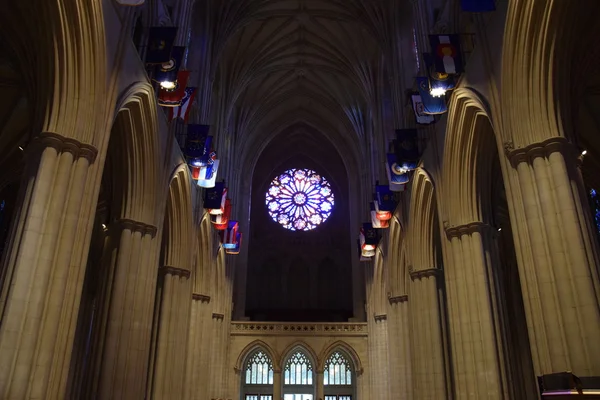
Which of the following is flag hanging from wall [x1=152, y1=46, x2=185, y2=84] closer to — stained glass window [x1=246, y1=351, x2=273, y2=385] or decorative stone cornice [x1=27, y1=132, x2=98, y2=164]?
decorative stone cornice [x1=27, y1=132, x2=98, y2=164]

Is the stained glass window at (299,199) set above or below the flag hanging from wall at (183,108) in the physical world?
above

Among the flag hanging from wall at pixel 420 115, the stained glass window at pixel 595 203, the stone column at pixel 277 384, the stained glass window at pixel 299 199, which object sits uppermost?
the stained glass window at pixel 299 199

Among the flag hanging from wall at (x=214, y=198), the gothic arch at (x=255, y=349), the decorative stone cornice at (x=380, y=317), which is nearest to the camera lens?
the flag hanging from wall at (x=214, y=198)

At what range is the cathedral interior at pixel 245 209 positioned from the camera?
7.95m

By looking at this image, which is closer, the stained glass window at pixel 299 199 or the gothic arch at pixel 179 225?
the gothic arch at pixel 179 225

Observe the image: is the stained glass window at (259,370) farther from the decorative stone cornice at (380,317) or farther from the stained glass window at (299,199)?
Result: the stained glass window at (299,199)

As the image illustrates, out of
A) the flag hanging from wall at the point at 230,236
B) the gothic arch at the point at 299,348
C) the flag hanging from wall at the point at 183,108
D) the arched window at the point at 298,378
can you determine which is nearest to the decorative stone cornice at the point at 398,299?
the flag hanging from wall at the point at 230,236

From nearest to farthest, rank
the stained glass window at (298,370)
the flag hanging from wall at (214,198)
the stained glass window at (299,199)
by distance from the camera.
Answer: the flag hanging from wall at (214,198)
the stained glass window at (298,370)
the stained glass window at (299,199)

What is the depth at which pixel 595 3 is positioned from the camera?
9523 mm

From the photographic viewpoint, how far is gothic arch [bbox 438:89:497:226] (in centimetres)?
1162

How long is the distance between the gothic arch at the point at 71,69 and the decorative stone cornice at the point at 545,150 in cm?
710

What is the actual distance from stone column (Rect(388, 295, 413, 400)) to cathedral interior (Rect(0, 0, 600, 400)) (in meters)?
0.11

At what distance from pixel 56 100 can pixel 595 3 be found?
9.52 metres

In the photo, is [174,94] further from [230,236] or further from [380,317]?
[380,317]
